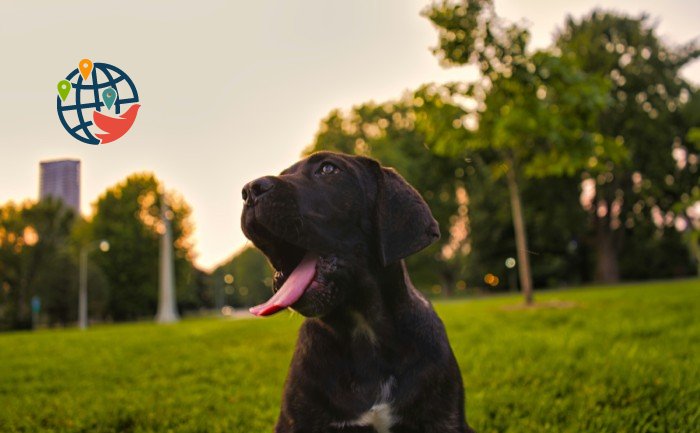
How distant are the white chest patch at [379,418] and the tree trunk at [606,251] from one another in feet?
125

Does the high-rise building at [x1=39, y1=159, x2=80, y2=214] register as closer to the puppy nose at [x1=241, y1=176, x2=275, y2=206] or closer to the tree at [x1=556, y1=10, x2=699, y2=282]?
the puppy nose at [x1=241, y1=176, x2=275, y2=206]

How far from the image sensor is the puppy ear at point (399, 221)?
8.22ft

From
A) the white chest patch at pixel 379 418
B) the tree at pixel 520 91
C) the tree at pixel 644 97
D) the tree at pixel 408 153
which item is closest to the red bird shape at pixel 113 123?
the white chest patch at pixel 379 418

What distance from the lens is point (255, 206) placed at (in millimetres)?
2330

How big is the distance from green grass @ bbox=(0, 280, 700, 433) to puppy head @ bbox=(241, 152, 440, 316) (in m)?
0.87

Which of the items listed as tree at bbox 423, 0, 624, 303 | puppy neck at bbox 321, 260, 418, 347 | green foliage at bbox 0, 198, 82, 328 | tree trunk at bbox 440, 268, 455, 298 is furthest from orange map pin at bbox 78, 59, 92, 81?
tree trunk at bbox 440, 268, 455, 298

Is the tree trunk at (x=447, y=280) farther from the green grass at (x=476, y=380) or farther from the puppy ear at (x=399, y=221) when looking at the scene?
the puppy ear at (x=399, y=221)

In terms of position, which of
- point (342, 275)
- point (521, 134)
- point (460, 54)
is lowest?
point (342, 275)

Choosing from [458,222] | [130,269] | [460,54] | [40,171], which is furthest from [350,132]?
[40,171]

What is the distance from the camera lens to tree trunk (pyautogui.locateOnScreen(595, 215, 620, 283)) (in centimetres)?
3703

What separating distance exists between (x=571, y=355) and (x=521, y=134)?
6.96 m

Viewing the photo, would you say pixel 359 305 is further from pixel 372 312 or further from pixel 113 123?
pixel 113 123

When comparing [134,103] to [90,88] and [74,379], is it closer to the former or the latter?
[90,88]

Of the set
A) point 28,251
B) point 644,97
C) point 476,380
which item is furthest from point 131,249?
point 476,380
